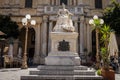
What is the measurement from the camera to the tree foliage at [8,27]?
94.6 ft

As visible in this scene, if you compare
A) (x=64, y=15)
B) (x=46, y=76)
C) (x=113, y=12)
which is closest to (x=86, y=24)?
(x=113, y=12)

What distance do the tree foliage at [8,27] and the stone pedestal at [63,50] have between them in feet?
49.2

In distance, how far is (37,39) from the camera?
31.4 m

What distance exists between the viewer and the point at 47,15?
3020 cm

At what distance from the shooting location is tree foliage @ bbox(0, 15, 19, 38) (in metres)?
28.8

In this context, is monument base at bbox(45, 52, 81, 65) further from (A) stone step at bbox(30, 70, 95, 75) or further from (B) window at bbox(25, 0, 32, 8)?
(B) window at bbox(25, 0, 32, 8)

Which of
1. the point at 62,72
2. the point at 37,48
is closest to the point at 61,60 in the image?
the point at 62,72

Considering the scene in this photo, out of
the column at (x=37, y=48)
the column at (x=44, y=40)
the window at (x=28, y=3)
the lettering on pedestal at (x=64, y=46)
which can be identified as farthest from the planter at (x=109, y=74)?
the window at (x=28, y=3)

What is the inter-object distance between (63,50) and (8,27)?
16.0 m

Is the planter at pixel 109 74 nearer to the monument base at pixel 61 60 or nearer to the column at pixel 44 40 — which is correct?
the monument base at pixel 61 60

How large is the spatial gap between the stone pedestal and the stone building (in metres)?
13.9

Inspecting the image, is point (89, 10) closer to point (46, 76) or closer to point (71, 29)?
point (71, 29)

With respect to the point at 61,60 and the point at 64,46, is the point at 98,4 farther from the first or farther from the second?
the point at 61,60

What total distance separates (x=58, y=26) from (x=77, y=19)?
14.7 m
